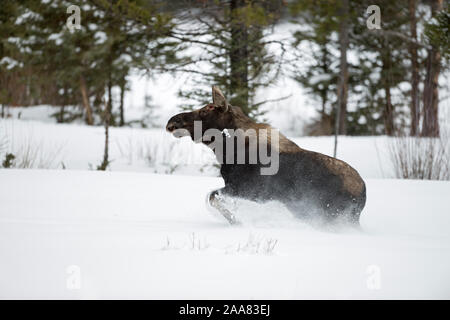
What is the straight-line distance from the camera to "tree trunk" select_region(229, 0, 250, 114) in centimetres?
809

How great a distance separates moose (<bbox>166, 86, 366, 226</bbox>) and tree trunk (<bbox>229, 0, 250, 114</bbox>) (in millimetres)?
4032

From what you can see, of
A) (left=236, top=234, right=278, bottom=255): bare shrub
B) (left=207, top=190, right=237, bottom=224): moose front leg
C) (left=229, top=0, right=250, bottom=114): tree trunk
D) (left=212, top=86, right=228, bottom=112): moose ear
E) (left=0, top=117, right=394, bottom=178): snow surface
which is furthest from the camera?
(left=0, top=117, right=394, bottom=178): snow surface

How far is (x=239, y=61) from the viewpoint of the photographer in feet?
27.7

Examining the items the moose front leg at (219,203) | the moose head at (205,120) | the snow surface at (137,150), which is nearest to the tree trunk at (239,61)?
the snow surface at (137,150)

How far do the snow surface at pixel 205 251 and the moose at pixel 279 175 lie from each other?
0.57 ft

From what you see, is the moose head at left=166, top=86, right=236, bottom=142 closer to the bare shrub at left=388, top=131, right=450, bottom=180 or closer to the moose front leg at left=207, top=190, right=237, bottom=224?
the moose front leg at left=207, top=190, right=237, bottom=224

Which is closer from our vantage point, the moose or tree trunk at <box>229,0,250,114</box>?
the moose

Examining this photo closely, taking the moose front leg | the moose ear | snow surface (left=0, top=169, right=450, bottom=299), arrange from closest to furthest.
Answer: snow surface (left=0, top=169, right=450, bottom=299) < the moose ear < the moose front leg

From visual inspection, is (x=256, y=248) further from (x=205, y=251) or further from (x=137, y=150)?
(x=137, y=150)

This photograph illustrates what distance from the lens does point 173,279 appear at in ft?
8.10

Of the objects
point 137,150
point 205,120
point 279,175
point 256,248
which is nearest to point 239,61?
point 137,150

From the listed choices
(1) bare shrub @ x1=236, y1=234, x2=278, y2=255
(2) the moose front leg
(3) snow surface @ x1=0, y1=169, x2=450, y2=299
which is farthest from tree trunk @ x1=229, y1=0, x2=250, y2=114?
(1) bare shrub @ x1=236, y1=234, x2=278, y2=255

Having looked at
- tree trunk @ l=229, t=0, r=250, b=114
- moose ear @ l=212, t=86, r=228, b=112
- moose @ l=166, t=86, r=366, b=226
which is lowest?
moose @ l=166, t=86, r=366, b=226
